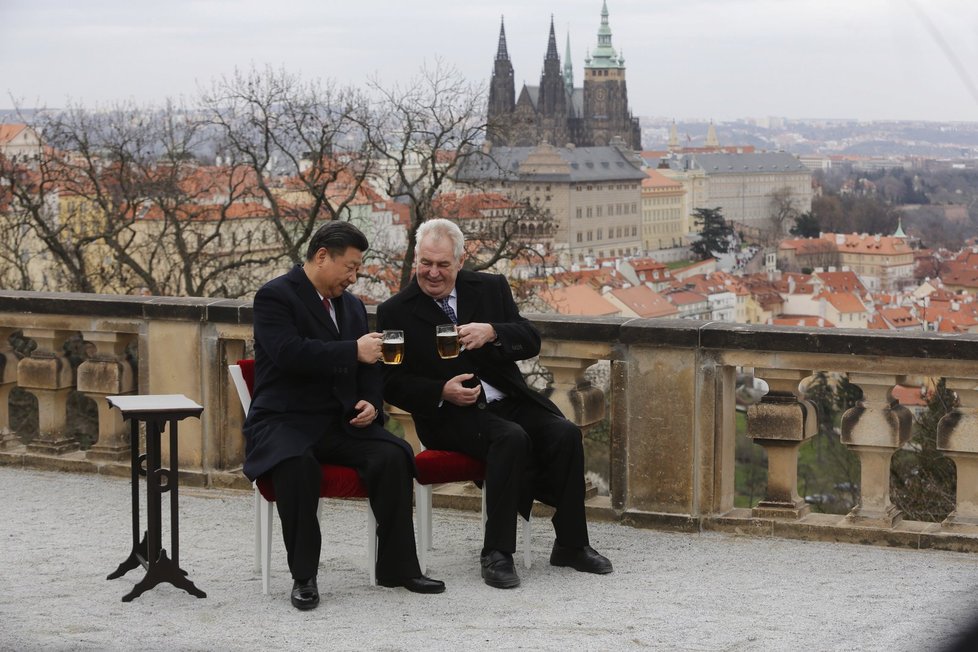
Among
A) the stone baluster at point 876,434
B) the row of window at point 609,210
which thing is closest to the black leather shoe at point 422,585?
the stone baluster at point 876,434

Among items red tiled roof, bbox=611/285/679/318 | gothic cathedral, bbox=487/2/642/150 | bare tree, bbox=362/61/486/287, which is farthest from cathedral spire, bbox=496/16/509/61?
bare tree, bbox=362/61/486/287

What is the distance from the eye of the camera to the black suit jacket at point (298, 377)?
4.01 meters

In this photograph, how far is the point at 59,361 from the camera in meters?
5.83

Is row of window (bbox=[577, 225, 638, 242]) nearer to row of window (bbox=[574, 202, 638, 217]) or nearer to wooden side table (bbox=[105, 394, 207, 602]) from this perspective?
row of window (bbox=[574, 202, 638, 217])

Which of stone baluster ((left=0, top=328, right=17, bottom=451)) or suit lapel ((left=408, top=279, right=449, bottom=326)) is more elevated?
suit lapel ((left=408, top=279, right=449, bottom=326))

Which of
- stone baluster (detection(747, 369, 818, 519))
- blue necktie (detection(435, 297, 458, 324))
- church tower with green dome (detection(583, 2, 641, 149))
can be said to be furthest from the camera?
church tower with green dome (detection(583, 2, 641, 149))

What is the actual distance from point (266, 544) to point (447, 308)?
3.14 feet

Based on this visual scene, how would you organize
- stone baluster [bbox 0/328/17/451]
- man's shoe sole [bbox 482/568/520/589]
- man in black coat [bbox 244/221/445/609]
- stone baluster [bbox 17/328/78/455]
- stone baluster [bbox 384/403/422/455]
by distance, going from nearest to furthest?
man in black coat [bbox 244/221/445/609], man's shoe sole [bbox 482/568/520/589], stone baluster [bbox 384/403/422/455], stone baluster [bbox 17/328/78/455], stone baluster [bbox 0/328/17/451]

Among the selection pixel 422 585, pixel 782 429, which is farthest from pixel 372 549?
pixel 782 429

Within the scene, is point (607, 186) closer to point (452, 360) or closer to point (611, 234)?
point (611, 234)

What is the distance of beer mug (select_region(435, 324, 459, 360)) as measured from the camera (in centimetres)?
407

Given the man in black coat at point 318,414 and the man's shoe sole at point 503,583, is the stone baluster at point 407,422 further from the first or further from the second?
the man's shoe sole at point 503,583

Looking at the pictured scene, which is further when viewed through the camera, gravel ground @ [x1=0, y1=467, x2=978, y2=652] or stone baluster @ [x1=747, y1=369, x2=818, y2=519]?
stone baluster @ [x1=747, y1=369, x2=818, y2=519]

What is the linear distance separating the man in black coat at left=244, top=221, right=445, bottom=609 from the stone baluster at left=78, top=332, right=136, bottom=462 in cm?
169
